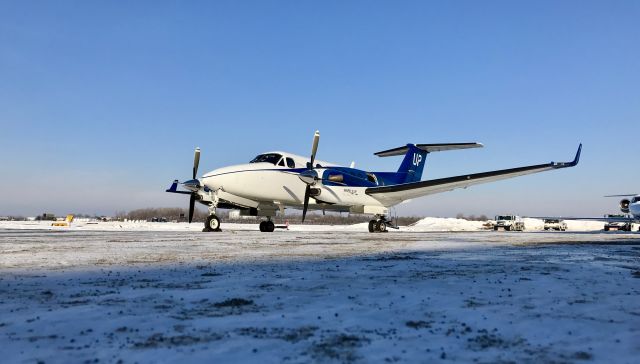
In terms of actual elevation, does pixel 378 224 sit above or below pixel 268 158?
below

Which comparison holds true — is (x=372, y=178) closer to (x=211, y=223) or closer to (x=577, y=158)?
(x=211, y=223)

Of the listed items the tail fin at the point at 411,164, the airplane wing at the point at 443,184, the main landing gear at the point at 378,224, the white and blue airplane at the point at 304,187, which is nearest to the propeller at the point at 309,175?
the white and blue airplane at the point at 304,187

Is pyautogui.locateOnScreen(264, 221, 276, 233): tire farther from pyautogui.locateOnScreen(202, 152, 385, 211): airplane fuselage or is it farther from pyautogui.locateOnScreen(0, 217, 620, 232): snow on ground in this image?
pyautogui.locateOnScreen(0, 217, 620, 232): snow on ground

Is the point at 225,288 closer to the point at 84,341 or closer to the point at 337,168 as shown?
the point at 84,341

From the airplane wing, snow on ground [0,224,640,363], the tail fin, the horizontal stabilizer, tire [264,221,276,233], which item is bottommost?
snow on ground [0,224,640,363]

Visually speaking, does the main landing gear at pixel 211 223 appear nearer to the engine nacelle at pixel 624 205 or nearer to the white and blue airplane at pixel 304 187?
the white and blue airplane at pixel 304 187

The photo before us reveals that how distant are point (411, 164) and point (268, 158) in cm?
1160

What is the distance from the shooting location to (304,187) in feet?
85.6

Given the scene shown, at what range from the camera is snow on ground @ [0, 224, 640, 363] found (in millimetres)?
3557

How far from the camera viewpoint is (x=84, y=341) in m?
3.76

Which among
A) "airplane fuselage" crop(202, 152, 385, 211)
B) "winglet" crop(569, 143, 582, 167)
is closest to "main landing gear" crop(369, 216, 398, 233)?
"airplane fuselage" crop(202, 152, 385, 211)

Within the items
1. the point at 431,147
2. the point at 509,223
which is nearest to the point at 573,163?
the point at 431,147

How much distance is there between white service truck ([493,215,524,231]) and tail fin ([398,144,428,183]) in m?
27.8

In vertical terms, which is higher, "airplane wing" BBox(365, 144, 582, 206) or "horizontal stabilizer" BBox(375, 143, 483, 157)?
"horizontal stabilizer" BBox(375, 143, 483, 157)
